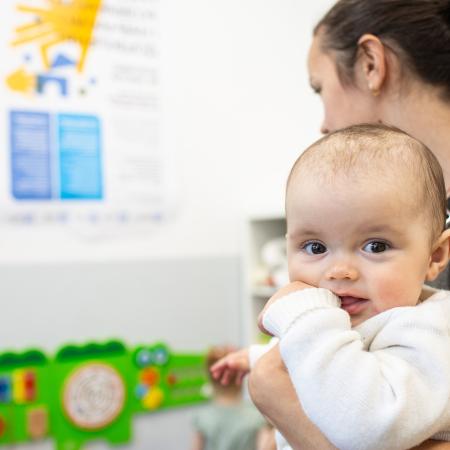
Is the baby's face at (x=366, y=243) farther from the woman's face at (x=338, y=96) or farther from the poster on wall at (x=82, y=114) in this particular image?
the poster on wall at (x=82, y=114)

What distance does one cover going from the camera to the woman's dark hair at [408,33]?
3.75 ft

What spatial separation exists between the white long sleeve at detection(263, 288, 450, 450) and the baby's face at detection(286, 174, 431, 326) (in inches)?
1.3

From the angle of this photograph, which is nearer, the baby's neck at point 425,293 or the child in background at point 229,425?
the baby's neck at point 425,293

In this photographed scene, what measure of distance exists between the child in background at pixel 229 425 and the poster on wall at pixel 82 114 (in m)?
0.85

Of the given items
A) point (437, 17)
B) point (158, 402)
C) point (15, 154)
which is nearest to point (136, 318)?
point (158, 402)

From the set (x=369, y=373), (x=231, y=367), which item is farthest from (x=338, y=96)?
(x=369, y=373)

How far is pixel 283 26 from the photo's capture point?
3.05 metres

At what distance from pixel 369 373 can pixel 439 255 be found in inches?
9.4

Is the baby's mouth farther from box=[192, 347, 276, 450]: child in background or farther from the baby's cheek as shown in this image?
box=[192, 347, 276, 450]: child in background

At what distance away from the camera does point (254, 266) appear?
2908mm

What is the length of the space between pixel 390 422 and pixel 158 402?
2155 millimetres

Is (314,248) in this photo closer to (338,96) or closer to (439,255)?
(439,255)

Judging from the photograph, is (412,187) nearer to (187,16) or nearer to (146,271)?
(146,271)

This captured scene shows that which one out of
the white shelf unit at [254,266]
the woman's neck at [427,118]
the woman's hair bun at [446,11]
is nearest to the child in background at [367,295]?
the woman's neck at [427,118]
